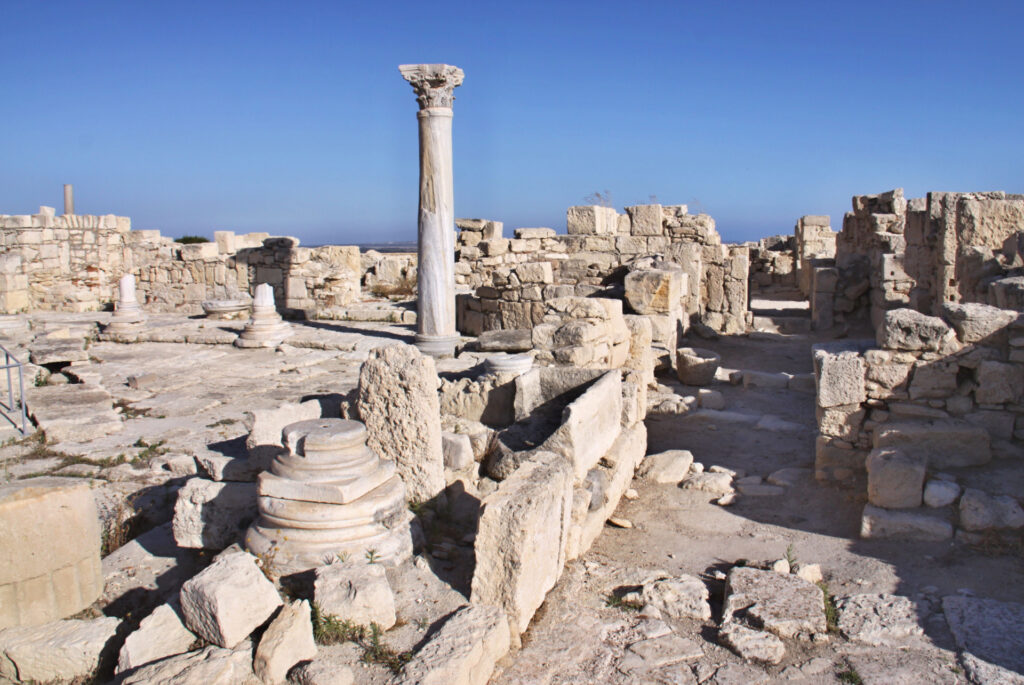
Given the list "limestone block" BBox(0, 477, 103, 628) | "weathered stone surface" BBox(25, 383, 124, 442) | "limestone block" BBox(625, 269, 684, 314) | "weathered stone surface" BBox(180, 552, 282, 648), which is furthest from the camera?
"limestone block" BBox(625, 269, 684, 314)

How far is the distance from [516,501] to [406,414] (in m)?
1.06

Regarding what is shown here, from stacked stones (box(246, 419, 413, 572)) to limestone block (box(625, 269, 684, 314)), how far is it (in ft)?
22.5

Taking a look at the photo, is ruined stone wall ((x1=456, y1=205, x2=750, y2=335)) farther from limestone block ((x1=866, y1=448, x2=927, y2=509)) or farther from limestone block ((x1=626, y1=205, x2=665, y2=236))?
limestone block ((x1=866, y1=448, x2=927, y2=509))

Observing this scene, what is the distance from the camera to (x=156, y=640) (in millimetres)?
3193

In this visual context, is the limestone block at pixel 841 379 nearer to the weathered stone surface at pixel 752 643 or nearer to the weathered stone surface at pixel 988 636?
the weathered stone surface at pixel 988 636

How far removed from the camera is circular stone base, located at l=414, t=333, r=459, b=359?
9.43 m

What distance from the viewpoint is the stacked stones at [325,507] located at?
3.84 meters

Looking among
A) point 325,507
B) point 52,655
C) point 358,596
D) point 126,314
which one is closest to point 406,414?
point 325,507

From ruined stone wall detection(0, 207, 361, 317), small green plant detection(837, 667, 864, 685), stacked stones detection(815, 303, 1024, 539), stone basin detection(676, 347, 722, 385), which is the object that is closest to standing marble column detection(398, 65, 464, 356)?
stone basin detection(676, 347, 722, 385)

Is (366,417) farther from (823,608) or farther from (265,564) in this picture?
(823,608)

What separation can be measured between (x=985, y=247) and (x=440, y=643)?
1121cm

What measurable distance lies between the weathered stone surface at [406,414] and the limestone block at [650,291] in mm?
6217

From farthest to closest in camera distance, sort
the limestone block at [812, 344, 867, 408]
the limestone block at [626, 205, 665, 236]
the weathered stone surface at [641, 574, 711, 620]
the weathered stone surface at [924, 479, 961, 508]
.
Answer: the limestone block at [626, 205, 665, 236]
the limestone block at [812, 344, 867, 408]
the weathered stone surface at [924, 479, 961, 508]
the weathered stone surface at [641, 574, 711, 620]

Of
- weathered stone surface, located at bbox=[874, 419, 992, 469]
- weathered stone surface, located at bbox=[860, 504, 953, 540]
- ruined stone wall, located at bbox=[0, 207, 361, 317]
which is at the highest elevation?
ruined stone wall, located at bbox=[0, 207, 361, 317]
